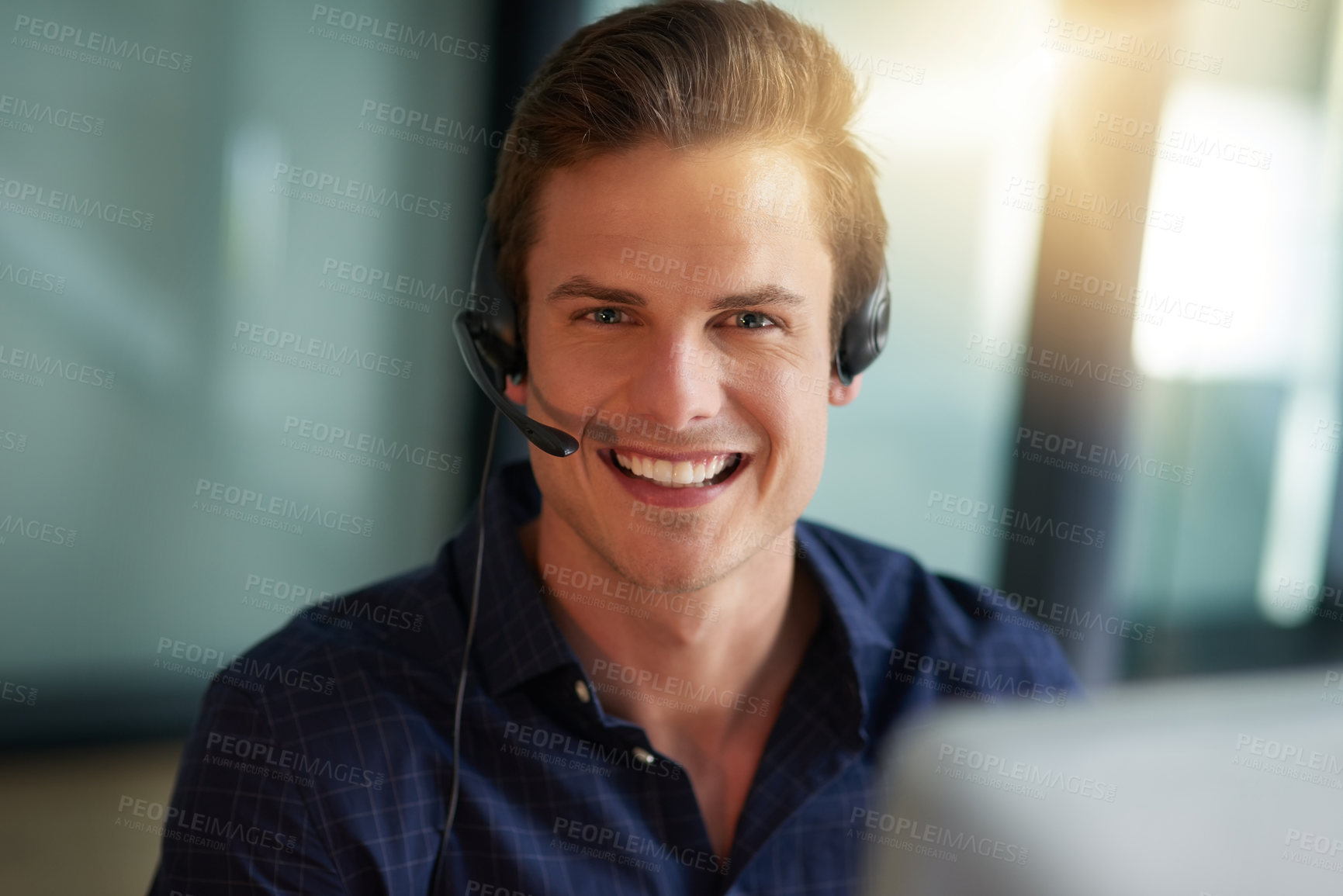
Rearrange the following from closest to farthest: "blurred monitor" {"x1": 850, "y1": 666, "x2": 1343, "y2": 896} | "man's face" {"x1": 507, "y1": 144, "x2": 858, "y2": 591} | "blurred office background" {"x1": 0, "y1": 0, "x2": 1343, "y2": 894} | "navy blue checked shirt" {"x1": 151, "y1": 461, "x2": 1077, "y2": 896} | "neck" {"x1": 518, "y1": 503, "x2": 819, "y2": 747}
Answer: "blurred monitor" {"x1": 850, "y1": 666, "x2": 1343, "y2": 896} < "navy blue checked shirt" {"x1": 151, "y1": 461, "x2": 1077, "y2": 896} < "man's face" {"x1": 507, "y1": 144, "x2": 858, "y2": 591} < "neck" {"x1": 518, "y1": 503, "x2": 819, "y2": 747} < "blurred office background" {"x1": 0, "y1": 0, "x2": 1343, "y2": 894}

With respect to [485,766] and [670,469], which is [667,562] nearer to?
[670,469]

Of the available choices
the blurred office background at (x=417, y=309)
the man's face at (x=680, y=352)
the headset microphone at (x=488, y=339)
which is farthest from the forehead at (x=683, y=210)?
the blurred office background at (x=417, y=309)

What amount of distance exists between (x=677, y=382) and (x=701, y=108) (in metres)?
0.29

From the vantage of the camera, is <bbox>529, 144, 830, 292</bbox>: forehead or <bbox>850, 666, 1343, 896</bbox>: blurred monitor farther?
<bbox>529, 144, 830, 292</bbox>: forehead

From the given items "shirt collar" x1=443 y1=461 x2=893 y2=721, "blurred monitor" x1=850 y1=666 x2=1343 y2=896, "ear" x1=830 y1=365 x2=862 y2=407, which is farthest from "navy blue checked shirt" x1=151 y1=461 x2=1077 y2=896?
"blurred monitor" x1=850 y1=666 x2=1343 y2=896

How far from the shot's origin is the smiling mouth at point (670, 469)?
1.14 meters

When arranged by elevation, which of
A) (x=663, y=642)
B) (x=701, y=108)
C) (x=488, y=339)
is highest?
(x=701, y=108)

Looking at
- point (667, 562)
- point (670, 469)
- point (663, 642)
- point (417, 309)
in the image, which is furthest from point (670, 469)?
point (417, 309)

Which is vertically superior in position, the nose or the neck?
the nose

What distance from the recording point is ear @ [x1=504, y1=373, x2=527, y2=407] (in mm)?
1257

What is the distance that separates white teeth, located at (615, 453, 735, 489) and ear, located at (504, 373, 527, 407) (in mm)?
172

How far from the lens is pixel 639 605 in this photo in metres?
1.21

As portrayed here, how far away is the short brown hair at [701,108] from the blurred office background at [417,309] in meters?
1.07

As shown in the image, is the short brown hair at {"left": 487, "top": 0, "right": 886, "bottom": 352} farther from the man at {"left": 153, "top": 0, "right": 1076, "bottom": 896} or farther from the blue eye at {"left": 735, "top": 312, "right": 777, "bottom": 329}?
the blue eye at {"left": 735, "top": 312, "right": 777, "bottom": 329}
